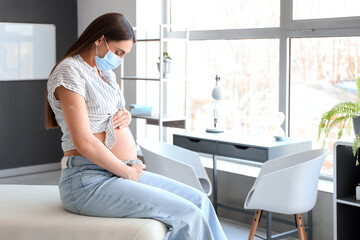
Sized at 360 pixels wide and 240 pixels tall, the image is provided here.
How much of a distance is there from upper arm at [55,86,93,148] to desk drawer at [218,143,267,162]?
1670 millimetres

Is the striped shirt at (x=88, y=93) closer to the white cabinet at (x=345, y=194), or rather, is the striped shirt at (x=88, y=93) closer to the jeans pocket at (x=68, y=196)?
the jeans pocket at (x=68, y=196)

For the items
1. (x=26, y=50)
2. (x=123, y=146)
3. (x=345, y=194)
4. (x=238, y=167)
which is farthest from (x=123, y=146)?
(x=26, y=50)

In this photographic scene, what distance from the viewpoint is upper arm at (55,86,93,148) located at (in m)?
2.16

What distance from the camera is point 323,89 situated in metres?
4.10

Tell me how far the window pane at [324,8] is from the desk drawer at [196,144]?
45.9 inches

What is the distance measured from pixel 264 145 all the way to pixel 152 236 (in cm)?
162

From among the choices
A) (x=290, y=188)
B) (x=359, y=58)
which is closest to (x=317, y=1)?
(x=359, y=58)

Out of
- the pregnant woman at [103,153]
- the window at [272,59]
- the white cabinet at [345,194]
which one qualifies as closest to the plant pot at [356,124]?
the white cabinet at [345,194]

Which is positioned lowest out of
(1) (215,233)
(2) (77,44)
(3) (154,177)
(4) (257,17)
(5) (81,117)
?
(1) (215,233)

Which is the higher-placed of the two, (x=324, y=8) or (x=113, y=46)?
(x=324, y=8)

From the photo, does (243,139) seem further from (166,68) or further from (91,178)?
(91,178)

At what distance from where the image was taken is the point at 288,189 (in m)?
3.18

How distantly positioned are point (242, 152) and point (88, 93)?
1684 millimetres

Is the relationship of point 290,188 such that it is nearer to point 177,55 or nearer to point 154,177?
point 154,177
